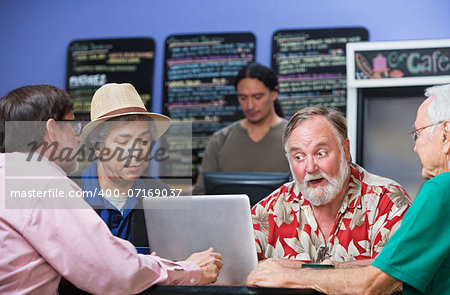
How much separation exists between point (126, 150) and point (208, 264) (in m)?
0.74

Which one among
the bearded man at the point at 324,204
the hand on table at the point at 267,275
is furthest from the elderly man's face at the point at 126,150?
the hand on table at the point at 267,275

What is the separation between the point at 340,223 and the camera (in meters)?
2.17

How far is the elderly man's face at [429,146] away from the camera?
64.7 inches

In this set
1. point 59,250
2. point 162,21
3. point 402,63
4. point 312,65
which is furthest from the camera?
point 162,21

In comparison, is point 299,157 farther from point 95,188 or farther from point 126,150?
point 95,188

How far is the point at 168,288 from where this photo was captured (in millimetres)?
1546

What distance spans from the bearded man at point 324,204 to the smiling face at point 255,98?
73.4 inches

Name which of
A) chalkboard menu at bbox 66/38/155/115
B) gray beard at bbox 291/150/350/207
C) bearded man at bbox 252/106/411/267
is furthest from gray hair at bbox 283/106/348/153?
chalkboard menu at bbox 66/38/155/115

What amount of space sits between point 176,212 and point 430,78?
7.13 ft

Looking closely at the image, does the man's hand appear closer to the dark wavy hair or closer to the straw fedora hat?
the straw fedora hat

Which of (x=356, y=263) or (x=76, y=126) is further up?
(x=76, y=126)

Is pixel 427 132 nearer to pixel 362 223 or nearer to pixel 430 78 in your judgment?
pixel 362 223

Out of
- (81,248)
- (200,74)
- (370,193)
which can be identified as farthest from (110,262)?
(200,74)

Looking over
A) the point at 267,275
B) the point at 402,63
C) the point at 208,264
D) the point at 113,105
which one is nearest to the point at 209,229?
the point at 208,264
